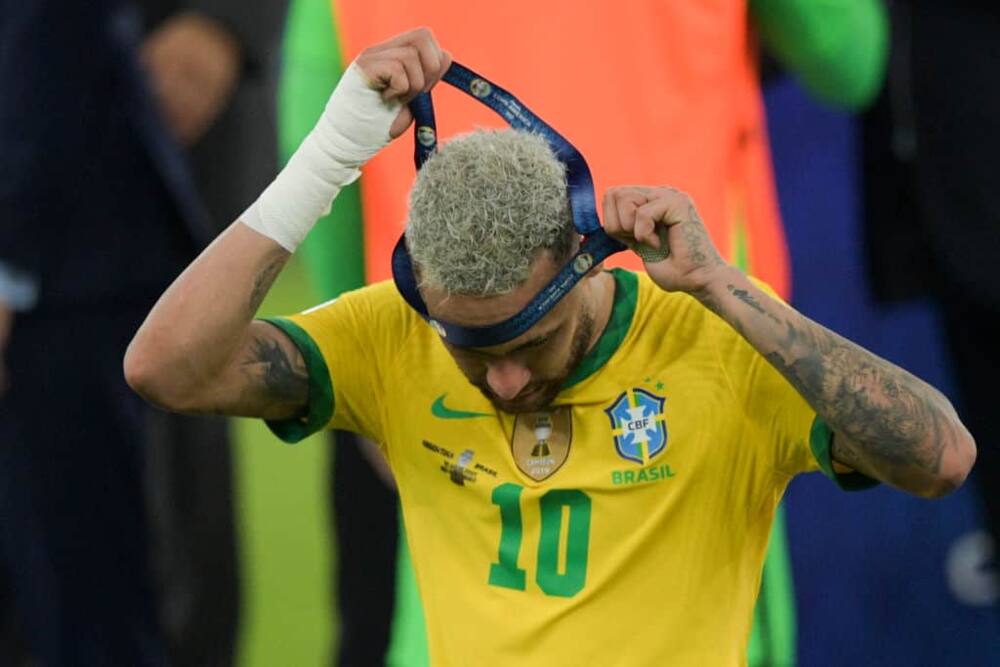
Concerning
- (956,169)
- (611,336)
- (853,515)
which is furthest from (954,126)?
(611,336)

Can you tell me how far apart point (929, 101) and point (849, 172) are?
57cm

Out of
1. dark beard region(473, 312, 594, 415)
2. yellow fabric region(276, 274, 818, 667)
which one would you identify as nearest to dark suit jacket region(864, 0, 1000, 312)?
yellow fabric region(276, 274, 818, 667)

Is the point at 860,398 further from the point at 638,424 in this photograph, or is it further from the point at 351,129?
the point at 351,129

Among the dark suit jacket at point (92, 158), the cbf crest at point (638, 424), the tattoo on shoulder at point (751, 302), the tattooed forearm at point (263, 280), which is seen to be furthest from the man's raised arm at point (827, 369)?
the dark suit jacket at point (92, 158)

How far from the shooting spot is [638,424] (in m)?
3.04

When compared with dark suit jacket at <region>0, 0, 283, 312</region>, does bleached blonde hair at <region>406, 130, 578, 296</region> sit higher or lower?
lower

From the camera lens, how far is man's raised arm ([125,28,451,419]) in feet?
9.82

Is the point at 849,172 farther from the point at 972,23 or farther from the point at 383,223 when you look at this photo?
the point at 383,223

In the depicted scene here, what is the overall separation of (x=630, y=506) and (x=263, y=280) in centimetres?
60

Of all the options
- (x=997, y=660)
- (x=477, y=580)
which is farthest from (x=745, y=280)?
Result: (x=997, y=660)

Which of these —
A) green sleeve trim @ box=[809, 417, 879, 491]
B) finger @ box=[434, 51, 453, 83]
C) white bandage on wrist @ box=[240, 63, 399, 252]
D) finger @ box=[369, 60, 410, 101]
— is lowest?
green sleeve trim @ box=[809, 417, 879, 491]

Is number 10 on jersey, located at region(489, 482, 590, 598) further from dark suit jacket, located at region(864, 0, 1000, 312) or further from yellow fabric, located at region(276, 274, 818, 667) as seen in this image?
dark suit jacket, located at region(864, 0, 1000, 312)

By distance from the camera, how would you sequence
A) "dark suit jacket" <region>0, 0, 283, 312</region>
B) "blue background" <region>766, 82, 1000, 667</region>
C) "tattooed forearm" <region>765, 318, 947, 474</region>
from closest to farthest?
1. "tattooed forearm" <region>765, 318, 947, 474</region>
2. "dark suit jacket" <region>0, 0, 283, 312</region>
3. "blue background" <region>766, 82, 1000, 667</region>

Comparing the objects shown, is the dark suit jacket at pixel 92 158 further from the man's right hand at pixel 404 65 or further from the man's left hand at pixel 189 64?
the man's right hand at pixel 404 65
